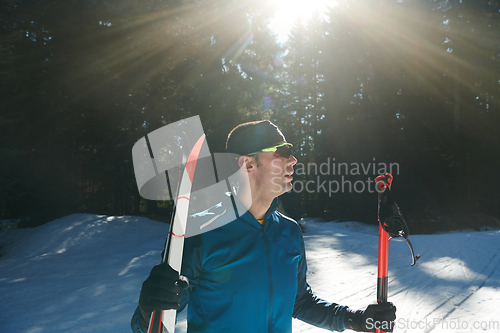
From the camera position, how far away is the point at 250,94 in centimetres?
1608

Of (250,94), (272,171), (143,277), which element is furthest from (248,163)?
(250,94)

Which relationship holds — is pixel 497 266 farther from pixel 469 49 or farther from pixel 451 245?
pixel 469 49

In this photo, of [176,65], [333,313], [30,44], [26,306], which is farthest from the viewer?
[176,65]

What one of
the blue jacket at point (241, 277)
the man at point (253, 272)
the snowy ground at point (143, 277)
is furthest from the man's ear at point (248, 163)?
the snowy ground at point (143, 277)

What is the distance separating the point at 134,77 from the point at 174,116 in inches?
102

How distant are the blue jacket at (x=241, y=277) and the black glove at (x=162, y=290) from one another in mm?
296

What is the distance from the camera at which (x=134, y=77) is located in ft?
45.3

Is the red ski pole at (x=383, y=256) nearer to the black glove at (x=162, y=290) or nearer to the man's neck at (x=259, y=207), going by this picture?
the man's neck at (x=259, y=207)

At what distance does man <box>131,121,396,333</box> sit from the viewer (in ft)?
→ 4.86

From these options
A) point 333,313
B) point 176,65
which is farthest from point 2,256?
point 333,313

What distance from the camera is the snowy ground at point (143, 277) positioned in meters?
4.38

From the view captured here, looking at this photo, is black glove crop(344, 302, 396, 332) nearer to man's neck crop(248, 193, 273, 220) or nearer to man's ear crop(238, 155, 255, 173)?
man's neck crop(248, 193, 273, 220)

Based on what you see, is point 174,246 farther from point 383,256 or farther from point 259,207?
point 383,256

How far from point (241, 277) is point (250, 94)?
15206mm
